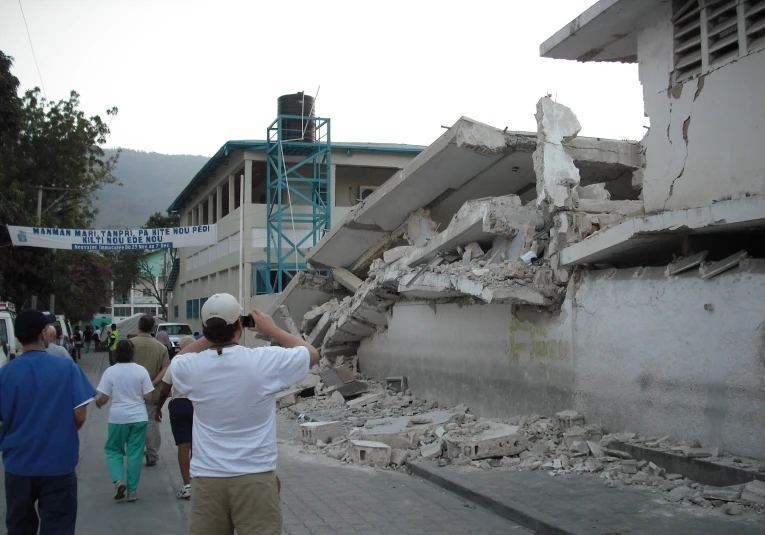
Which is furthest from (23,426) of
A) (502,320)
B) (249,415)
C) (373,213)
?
(373,213)

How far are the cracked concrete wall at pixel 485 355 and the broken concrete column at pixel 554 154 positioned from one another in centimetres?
168

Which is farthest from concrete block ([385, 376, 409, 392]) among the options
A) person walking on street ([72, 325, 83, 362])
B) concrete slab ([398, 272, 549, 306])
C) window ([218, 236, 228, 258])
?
person walking on street ([72, 325, 83, 362])

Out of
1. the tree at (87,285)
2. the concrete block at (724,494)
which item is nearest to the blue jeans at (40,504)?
the concrete block at (724,494)

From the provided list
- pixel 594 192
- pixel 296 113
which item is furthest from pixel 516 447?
pixel 296 113

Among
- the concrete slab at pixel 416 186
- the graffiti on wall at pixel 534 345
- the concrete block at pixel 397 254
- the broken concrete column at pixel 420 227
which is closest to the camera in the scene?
the graffiti on wall at pixel 534 345

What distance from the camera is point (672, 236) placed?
26.5ft

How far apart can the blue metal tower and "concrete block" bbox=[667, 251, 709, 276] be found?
887 inches

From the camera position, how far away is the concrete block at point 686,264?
24.7 feet

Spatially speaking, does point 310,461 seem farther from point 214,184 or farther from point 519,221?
point 214,184

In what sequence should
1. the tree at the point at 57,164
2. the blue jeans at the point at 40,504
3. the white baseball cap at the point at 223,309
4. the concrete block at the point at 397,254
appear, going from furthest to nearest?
the tree at the point at 57,164 → the concrete block at the point at 397,254 → the blue jeans at the point at 40,504 → the white baseball cap at the point at 223,309

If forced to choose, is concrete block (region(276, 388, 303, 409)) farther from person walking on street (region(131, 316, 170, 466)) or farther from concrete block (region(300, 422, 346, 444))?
person walking on street (region(131, 316, 170, 466))

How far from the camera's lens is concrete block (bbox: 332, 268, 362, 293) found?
1873 centimetres

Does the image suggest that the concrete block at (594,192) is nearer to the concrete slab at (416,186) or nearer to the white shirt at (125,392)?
the concrete slab at (416,186)

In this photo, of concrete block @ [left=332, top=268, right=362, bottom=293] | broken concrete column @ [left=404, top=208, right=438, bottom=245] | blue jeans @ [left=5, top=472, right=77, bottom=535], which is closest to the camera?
blue jeans @ [left=5, top=472, right=77, bottom=535]
